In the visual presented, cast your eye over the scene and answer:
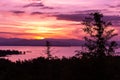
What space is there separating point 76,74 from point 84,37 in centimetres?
475

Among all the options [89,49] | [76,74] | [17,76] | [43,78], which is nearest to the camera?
[89,49]

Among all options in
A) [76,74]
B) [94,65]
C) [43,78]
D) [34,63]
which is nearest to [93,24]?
[94,65]

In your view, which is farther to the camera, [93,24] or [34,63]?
[34,63]

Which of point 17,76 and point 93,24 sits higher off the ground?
point 93,24

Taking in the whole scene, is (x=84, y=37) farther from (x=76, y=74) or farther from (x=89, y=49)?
(x=76, y=74)

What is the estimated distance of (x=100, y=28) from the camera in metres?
29.5

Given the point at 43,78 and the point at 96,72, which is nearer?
the point at 96,72

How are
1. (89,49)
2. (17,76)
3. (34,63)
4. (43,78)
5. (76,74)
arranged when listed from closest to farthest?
(89,49) < (76,74) < (43,78) < (17,76) < (34,63)

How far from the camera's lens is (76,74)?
107 ft

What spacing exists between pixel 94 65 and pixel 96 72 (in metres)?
0.61

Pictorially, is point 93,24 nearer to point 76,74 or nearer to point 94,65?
point 94,65

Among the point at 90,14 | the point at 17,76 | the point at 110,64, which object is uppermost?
the point at 90,14

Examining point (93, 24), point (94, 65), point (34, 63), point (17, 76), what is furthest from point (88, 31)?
point (34, 63)

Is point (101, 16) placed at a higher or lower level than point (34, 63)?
higher
